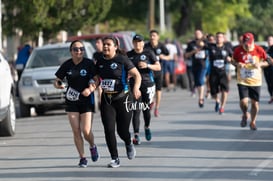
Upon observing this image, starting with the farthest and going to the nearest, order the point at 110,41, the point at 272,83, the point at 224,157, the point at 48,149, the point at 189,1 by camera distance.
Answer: the point at 189,1 < the point at 272,83 < the point at 48,149 < the point at 224,157 < the point at 110,41

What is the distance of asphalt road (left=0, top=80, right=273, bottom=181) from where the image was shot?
11741 mm

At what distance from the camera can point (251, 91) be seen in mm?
16953

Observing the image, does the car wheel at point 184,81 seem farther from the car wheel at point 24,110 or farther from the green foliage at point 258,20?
the green foliage at point 258,20

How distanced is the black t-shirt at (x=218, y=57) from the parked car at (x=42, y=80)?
3035mm

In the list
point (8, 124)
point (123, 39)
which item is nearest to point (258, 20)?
point (123, 39)

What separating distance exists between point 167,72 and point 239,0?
1092 inches

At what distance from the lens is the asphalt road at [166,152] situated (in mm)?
11741

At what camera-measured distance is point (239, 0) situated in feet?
190

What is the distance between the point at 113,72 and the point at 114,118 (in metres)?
0.60

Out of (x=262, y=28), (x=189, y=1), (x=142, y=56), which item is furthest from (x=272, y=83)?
(x=262, y=28)

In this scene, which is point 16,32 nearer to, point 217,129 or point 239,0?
point 217,129

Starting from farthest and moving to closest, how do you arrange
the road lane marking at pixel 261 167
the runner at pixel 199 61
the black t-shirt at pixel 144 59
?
1. the runner at pixel 199 61
2. the black t-shirt at pixel 144 59
3. the road lane marking at pixel 261 167

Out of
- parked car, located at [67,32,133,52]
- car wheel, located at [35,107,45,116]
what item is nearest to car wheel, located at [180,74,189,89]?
parked car, located at [67,32,133,52]

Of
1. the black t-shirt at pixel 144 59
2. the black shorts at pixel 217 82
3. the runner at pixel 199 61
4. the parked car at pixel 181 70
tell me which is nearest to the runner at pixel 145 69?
the black t-shirt at pixel 144 59
